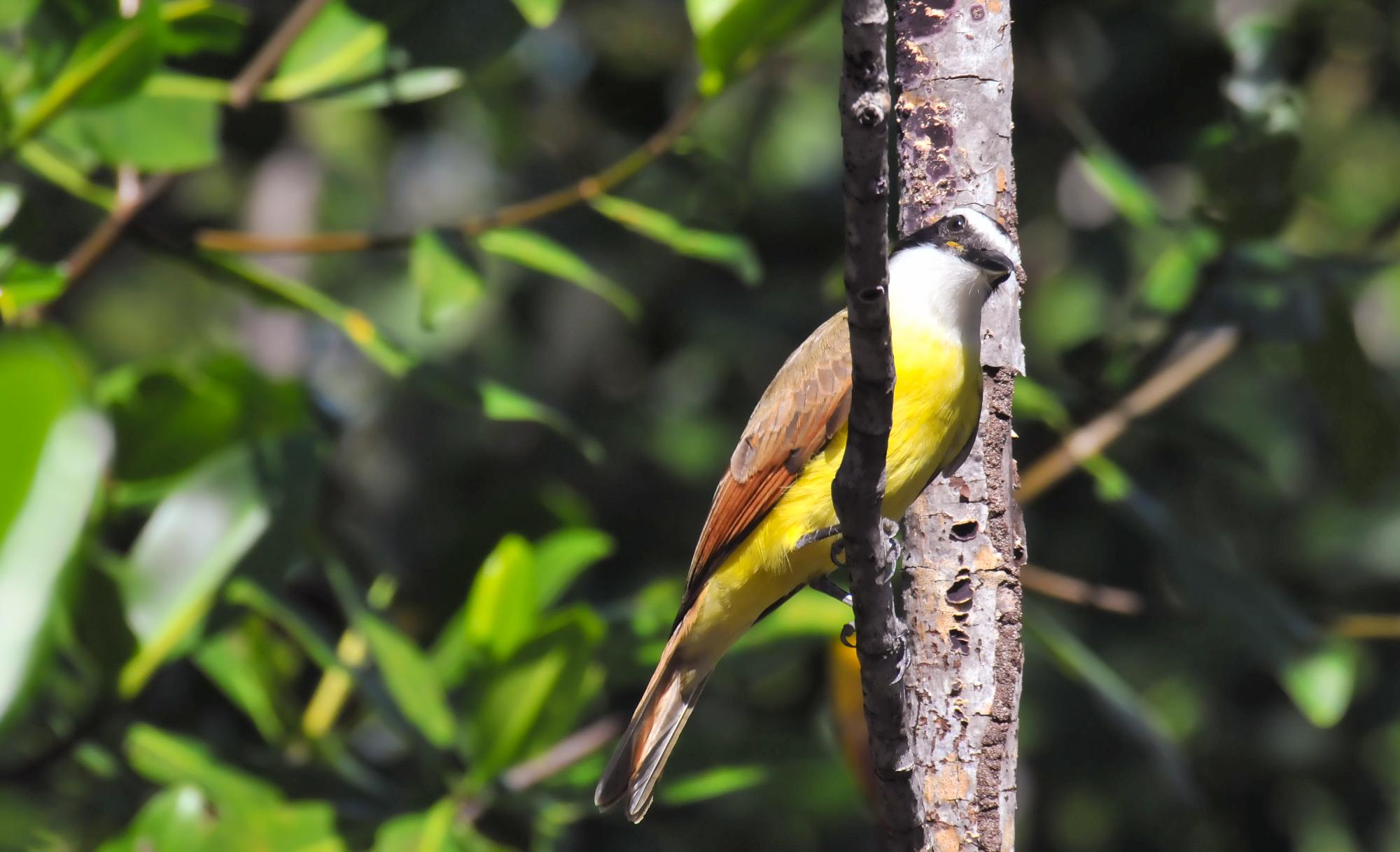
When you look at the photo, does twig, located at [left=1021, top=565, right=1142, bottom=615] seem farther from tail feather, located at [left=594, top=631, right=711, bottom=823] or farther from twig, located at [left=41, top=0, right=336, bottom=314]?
twig, located at [left=41, top=0, right=336, bottom=314]

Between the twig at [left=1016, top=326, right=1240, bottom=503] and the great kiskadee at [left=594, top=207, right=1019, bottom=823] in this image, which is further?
the twig at [left=1016, top=326, right=1240, bottom=503]

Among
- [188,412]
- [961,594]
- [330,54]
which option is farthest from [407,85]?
[961,594]

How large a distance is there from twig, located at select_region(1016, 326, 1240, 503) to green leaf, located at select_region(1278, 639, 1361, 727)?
0.69 metres

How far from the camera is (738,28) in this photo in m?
2.85

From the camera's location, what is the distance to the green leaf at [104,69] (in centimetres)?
264

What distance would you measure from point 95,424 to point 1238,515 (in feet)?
14.5

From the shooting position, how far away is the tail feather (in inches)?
113

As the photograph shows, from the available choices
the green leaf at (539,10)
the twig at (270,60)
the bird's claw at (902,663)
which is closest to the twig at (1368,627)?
the bird's claw at (902,663)

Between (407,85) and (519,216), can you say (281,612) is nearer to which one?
(519,216)

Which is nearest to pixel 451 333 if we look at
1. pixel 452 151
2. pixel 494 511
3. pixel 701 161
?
pixel 452 151

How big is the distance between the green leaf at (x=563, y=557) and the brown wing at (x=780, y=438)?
636 mm

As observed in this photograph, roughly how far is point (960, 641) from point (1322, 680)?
1738mm

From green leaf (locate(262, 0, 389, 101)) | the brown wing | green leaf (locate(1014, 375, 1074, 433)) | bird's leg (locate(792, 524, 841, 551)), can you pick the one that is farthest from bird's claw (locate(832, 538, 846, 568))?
green leaf (locate(262, 0, 389, 101))

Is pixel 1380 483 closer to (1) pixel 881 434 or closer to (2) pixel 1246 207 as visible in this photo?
(2) pixel 1246 207
